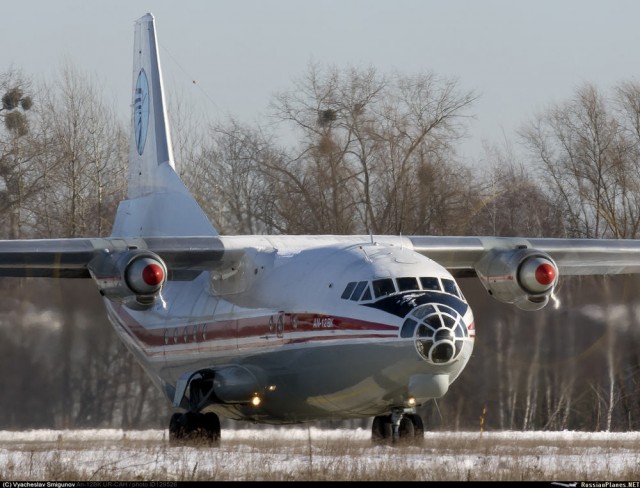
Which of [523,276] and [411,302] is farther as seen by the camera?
[523,276]

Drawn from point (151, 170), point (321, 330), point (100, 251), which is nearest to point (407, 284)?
point (321, 330)

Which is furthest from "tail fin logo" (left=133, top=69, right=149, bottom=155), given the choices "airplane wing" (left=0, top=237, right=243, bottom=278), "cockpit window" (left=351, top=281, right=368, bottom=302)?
"cockpit window" (left=351, top=281, right=368, bottom=302)

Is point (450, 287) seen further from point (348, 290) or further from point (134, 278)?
point (134, 278)

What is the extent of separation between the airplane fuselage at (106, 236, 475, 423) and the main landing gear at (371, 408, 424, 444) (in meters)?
0.33

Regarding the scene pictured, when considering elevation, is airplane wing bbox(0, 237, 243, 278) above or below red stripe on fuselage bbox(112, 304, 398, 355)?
above

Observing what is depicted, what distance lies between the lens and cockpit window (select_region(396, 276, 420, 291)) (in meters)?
19.7

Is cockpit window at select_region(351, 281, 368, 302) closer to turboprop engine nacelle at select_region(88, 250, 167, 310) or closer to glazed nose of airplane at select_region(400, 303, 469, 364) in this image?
glazed nose of airplane at select_region(400, 303, 469, 364)

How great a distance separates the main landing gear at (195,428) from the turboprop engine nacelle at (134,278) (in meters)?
2.36

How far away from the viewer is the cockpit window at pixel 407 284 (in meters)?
19.7

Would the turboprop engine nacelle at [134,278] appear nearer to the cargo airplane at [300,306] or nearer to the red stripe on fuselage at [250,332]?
the cargo airplane at [300,306]

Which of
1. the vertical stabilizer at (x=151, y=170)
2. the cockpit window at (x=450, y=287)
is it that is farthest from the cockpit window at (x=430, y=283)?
the vertical stabilizer at (x=151, y=170)

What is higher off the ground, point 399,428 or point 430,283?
point 430,283

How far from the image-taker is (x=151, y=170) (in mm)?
28641

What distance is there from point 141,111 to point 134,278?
31.1ft
